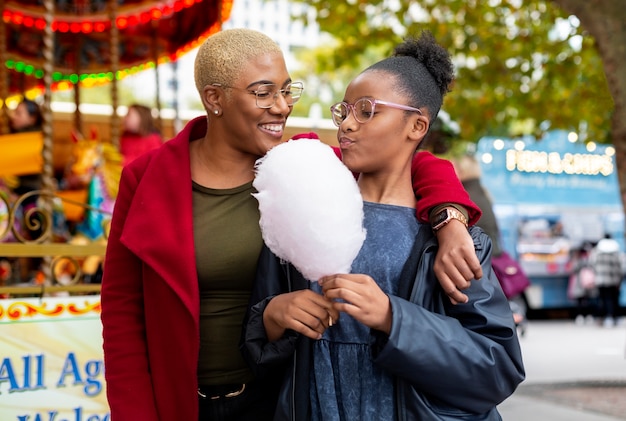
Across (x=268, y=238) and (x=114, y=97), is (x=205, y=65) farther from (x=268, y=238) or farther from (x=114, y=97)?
(x=114, y=97)

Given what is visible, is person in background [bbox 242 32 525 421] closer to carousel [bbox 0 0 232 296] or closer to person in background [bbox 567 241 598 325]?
carousel [bbox 0 0 232 296]

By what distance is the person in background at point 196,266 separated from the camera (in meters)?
2.13

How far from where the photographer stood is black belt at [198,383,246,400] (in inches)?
86.7

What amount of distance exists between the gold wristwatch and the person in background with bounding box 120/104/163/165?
595 centimetres

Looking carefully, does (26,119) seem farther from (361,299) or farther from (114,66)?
(361,299)

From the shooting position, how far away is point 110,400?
87.0 inches

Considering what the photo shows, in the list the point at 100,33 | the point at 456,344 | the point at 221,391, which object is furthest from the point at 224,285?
the point at 100,33

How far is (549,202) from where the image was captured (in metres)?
16.6

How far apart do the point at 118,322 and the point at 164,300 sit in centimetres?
19

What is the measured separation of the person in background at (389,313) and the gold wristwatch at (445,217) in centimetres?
2

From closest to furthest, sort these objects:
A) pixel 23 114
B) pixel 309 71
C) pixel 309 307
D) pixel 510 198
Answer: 1. pixel 309 307
2. pixel 23 114
3. pixel 510 198
4. pixel 309 71

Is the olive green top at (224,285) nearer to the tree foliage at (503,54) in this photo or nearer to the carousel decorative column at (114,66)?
the carousel decorative column at (114,66)

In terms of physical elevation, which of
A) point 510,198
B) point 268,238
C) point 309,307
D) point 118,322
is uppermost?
point 268,238

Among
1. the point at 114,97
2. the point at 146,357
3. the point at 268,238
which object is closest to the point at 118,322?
the point at 146,357
